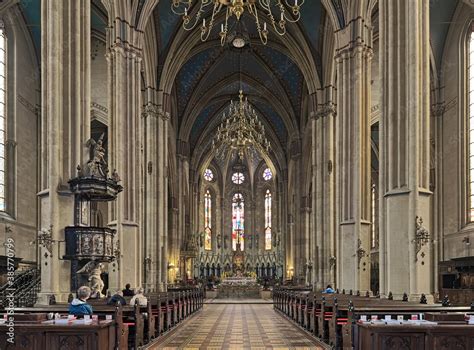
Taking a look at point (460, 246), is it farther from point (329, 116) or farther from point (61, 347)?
point (61, 347)

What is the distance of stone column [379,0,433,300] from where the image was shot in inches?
629

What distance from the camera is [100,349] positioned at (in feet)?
30.0

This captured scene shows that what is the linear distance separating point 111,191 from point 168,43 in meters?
17.7

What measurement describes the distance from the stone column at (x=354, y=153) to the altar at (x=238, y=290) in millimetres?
17073

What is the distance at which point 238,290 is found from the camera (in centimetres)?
4138

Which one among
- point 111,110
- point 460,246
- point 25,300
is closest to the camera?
point 25,300

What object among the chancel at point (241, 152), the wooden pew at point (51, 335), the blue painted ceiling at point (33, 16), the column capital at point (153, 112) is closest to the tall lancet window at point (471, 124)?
the chancel at point (241, 152)

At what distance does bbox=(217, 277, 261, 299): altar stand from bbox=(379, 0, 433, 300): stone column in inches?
974

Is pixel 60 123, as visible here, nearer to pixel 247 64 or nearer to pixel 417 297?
pixel 417 297

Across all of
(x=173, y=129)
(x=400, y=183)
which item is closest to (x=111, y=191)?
(x=400, y=183)

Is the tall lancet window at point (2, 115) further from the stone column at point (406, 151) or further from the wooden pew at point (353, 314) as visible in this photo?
the wooden pew at point (353, 314)

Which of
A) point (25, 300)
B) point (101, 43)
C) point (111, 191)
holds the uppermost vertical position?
point (101, 43)

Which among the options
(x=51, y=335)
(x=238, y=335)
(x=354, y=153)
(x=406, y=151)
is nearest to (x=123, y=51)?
(x=354, y=153)

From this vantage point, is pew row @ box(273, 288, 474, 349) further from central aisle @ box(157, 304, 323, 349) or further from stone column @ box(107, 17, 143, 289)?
stone column @ box(107, 17, 143, 289)
